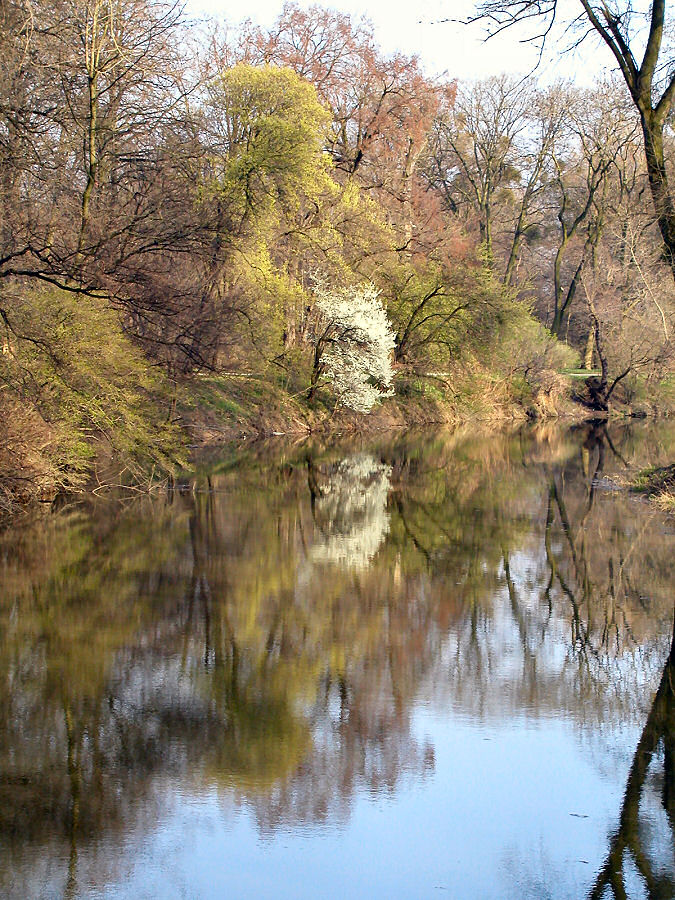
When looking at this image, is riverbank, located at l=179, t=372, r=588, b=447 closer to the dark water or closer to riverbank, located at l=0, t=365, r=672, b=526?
riverbank, located at l=0, t=365, r=672, b=526

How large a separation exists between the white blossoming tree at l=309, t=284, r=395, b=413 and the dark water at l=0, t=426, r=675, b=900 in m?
20.1

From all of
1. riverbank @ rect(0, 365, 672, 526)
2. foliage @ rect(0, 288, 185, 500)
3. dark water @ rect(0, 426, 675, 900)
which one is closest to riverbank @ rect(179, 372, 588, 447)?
riverbank @ rect(0, 365, 672, 526)

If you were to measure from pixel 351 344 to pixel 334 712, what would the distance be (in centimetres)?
2923

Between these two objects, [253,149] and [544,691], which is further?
[253,149]

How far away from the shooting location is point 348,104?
136 ft

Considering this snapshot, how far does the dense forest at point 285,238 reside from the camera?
682 inches

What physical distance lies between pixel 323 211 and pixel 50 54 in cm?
1844

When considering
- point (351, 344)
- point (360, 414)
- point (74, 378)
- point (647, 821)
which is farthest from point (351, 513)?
point (360, 414)

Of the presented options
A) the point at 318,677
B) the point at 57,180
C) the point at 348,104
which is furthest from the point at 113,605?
the point at 348,104

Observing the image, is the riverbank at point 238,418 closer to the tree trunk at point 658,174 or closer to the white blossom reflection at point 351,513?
the white blossom reflection at point 351,513

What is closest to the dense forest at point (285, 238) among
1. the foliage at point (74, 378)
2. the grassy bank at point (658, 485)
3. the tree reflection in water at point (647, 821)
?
the foliage at point (74, 378)

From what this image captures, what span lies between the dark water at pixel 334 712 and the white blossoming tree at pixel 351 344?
20140 mm

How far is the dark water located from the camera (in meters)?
5.69

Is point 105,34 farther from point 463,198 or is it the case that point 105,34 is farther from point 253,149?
point 463,198
